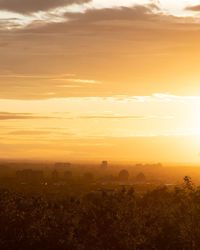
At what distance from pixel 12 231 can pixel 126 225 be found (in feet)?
30.0

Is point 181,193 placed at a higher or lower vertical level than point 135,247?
higher

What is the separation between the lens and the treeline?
38688mm

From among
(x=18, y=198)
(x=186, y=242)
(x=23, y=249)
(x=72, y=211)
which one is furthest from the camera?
(x=18, y=198)

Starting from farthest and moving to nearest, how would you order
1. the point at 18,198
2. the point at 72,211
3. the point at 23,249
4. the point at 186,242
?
the point at 18,198 → the point at 72,211 → the point at 23,249 → the point at 186,242

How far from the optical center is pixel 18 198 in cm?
4756

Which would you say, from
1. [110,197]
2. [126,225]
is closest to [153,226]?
[126,225]

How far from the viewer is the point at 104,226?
41000 mm

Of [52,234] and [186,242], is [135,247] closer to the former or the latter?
[186,242]

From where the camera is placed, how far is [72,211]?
4422 centimetres

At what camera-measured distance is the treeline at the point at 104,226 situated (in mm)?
38688

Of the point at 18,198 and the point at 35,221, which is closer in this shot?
the point at 35,221

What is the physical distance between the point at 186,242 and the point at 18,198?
17.1 metres

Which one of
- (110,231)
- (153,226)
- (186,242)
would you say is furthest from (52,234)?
(186,242)

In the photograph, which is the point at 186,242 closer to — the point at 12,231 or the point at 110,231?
the point at 110,231
